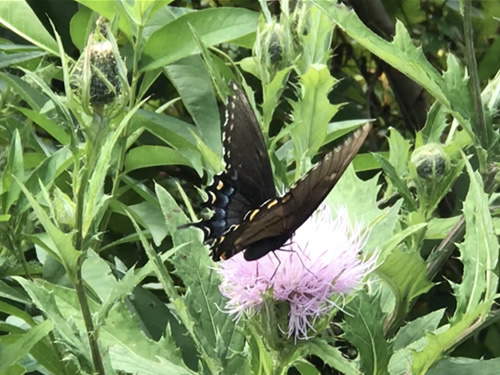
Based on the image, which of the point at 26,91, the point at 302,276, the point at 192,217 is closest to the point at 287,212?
the point at 302,276

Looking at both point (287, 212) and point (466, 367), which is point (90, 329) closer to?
point (287, 212)

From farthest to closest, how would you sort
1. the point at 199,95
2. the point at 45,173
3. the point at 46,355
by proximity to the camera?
the point at 199,95 → the point at 45,173 → the point at 46,355

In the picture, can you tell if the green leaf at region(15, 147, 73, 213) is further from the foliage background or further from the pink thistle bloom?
the pink thistle bloom

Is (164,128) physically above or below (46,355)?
above

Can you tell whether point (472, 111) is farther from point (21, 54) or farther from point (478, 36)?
point (478, 36)

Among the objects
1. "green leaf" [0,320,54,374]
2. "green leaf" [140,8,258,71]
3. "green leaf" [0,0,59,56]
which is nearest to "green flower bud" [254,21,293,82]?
"green leaf" [140,8,258,71]

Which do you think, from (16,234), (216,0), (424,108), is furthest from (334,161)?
(216,0)

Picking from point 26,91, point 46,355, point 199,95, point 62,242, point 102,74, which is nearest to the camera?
point 62,242
